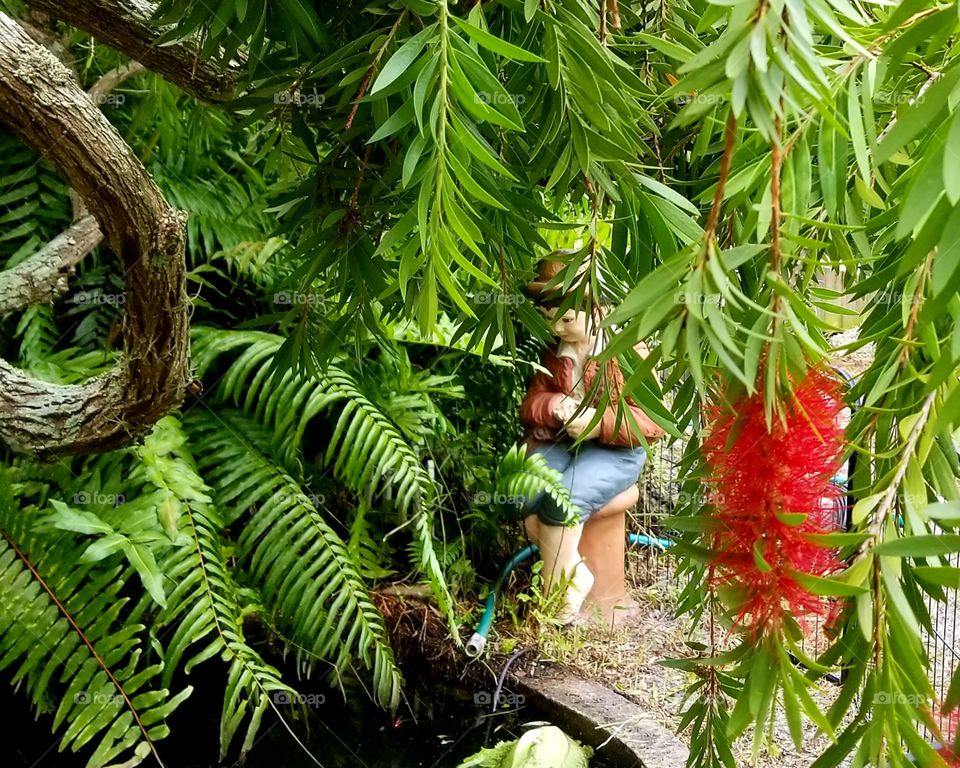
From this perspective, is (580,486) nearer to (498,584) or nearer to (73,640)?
(498,584)

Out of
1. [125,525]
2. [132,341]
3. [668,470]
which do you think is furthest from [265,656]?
[668,470]

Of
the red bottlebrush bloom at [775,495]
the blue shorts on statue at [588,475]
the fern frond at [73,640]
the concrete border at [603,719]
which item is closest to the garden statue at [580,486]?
the blue shorts on statue at [588,475]

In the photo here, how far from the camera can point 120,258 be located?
2.93 feet

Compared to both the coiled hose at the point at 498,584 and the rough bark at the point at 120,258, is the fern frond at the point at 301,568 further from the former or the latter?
the rough bark at the point at 120,258

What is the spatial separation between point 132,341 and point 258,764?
2.75ft

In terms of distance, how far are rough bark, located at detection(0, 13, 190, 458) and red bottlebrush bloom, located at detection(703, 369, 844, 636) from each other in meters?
0.65

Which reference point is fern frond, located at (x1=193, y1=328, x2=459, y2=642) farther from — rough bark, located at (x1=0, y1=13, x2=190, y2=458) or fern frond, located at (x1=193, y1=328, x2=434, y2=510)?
rough bark, located at (x1=0, y1=13, x2=190, y2=458)

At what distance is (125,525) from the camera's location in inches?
53.0

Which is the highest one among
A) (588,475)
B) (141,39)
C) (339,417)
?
(141,39)

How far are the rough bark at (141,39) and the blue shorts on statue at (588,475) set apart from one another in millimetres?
1013

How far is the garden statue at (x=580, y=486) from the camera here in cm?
172

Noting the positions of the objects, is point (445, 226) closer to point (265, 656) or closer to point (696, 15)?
point (696, 15)

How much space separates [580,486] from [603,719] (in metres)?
0.46

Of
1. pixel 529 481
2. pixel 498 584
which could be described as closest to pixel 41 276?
pixel 529 481
